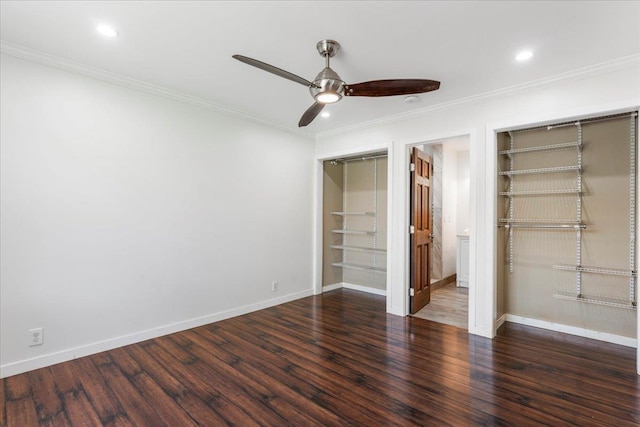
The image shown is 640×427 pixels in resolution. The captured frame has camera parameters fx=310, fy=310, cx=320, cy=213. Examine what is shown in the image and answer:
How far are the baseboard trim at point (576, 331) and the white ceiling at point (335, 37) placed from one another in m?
2.74

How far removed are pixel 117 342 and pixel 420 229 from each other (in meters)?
3.81

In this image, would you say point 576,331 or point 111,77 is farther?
point 576,331

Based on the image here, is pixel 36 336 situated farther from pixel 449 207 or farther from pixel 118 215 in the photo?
pixel 449 207

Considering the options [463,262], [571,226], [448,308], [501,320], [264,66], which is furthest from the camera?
[463,262]

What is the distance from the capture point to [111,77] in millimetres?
3043

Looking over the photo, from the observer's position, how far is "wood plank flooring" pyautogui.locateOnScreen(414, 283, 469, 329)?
3965mm

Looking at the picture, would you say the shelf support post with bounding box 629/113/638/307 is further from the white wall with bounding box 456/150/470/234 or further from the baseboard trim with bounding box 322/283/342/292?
the baseboard trim with bounding box 322/283/342/292

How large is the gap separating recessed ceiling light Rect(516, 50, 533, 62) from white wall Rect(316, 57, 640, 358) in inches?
23.1

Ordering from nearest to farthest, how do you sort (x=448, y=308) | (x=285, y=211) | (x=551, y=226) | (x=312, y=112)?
(x=312, y=112)
(x=551, y=226)
(x=448, y=308)
(x=285, y=211)

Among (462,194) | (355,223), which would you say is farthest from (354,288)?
(462,194)

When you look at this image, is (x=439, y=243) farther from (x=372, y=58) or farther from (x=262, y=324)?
(x=372, y=58)

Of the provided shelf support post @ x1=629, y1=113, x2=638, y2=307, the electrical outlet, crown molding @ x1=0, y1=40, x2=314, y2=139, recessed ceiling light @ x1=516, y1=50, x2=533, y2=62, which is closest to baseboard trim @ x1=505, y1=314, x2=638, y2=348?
shelf support post @ x1=629, y1=113, x2=638, y2=307

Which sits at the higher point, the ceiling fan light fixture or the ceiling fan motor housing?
the ceiling fan motor housing

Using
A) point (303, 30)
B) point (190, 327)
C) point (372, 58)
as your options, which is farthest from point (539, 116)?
point (190, 327)
